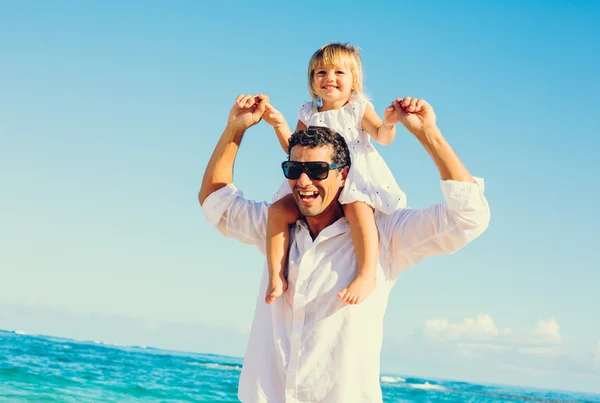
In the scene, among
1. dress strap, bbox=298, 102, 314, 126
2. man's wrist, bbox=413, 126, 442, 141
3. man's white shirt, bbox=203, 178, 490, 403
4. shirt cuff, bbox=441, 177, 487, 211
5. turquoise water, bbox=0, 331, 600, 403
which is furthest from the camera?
turquoise water, bbox=0, 331, 600, 403

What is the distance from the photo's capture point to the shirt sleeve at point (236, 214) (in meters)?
4.32

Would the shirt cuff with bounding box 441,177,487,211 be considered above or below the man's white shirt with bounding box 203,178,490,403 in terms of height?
above

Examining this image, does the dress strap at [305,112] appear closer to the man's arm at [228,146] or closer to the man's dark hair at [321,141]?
the man's arm at [228,146]

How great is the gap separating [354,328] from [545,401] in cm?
4626

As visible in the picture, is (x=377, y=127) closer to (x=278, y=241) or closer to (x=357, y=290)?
(x=278, y=241)

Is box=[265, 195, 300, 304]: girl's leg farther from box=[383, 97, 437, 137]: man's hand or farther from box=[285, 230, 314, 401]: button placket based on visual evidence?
box=[383, 97, 437, 137]: man's hand

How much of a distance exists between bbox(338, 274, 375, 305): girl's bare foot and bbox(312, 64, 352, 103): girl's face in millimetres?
1529

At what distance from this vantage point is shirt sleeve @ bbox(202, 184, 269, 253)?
4.32 meters

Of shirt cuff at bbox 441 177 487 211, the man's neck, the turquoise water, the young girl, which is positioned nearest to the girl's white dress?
the young girl

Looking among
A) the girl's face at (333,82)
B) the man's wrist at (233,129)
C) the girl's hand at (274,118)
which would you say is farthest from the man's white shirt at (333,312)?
the girl's face at (333,82)

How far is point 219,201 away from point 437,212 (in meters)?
1.27

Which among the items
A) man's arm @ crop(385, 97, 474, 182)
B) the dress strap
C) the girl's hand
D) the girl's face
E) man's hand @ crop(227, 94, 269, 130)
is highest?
the girl's face

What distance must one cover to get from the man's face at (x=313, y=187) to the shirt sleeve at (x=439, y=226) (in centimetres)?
38

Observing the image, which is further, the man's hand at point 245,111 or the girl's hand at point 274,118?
the girl's hand at point 274,118
